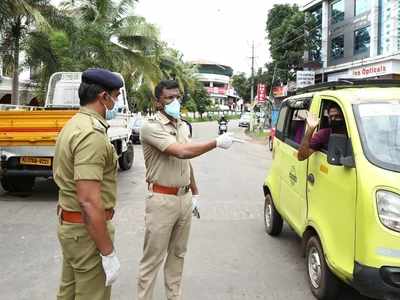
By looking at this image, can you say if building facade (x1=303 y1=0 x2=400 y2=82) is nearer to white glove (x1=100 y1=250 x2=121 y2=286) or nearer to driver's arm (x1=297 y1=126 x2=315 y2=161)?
driver's arm (x1=297 y1=126 x2=315 y2=161)

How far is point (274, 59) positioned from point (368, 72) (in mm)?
12174

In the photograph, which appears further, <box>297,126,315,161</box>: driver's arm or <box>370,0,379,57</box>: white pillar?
<box>370,0,379,57</box>: white pillar

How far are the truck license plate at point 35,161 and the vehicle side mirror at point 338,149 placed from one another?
6.27m

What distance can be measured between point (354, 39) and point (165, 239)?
31.9 meters

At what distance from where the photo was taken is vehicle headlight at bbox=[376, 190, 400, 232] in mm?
3428

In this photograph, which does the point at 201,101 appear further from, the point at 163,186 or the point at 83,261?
the point at 83,261

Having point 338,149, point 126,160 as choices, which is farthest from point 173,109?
point 126,160

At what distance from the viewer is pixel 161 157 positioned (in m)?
3.81

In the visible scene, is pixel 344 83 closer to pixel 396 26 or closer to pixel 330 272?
pixel 330 272

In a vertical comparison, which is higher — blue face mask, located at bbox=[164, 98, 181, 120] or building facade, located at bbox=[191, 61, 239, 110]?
building facade, located at bbox=[191, 61, 239, 110]

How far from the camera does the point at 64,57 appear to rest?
20266mm

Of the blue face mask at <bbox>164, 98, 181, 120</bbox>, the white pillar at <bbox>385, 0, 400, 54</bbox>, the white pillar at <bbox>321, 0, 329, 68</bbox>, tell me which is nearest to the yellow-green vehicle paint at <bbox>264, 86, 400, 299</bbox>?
the blue face mask at <bbox>164, 98, 181, 120</bbox>

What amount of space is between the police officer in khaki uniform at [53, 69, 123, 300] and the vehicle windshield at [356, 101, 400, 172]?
203 centimetres

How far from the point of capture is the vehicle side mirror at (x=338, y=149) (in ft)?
12.7
